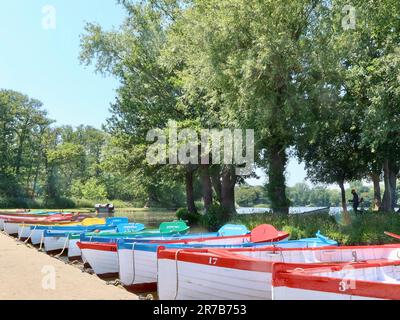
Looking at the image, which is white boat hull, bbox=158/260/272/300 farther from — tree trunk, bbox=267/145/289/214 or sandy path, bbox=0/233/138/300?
tree trunk, bbox=267/145/289/214

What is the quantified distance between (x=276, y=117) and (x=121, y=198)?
74.9 meters

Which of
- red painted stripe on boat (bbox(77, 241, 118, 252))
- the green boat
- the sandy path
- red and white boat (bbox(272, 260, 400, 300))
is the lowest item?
the sandy path

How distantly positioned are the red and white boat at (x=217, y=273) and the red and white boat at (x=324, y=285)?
705mm

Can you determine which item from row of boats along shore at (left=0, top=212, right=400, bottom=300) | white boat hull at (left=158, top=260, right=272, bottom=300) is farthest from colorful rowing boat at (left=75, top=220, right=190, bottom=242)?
white boat hull at (left=158, top=260, right=272, bottom=300)

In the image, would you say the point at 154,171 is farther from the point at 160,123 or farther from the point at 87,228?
the point at 87,228

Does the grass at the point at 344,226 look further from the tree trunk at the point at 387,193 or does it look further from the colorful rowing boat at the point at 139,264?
the colorful rowing boat at the point at 139,264

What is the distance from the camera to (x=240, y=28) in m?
19.6

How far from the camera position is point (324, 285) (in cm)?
606

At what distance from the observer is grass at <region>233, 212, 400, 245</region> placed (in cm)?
1586

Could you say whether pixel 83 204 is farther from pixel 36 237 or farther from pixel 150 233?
pixel 150 233

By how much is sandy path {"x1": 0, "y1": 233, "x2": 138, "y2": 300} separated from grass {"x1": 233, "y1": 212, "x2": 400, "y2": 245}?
917 cm

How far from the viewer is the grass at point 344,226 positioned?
15.9 metres
